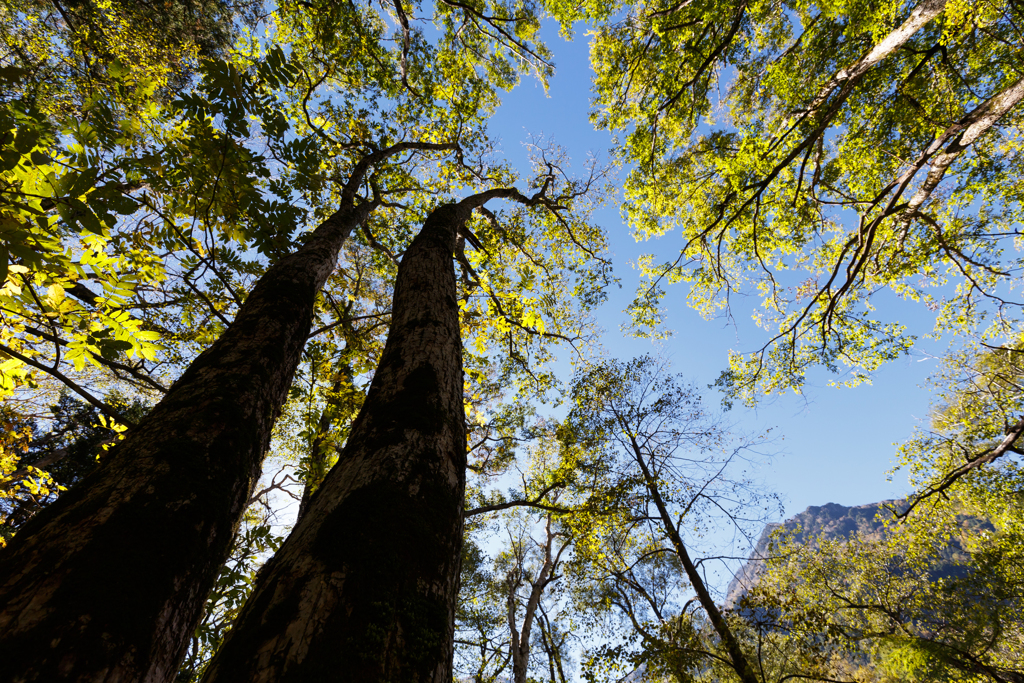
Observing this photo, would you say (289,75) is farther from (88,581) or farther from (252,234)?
(88,581)

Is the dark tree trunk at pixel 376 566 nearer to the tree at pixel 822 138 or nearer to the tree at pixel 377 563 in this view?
the tree at pixel 377 563

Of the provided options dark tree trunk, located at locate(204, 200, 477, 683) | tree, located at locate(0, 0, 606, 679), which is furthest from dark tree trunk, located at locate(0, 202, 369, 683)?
dark tree trunk, located at locate(204, 200, 477, 683)

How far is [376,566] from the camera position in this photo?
3.23 feet

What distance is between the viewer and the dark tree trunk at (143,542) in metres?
0.85

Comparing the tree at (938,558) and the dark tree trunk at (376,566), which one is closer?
the dark tree trunk at (376,566)

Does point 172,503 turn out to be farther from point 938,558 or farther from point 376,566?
point 938,558

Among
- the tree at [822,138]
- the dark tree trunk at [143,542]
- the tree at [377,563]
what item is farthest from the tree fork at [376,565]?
the tree at [822,138]

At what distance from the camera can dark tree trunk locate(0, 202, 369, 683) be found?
850mm

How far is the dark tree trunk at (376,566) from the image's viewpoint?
797 millimetres

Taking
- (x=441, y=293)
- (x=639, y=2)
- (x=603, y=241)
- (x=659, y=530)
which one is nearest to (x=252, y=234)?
(x=441, y=293)

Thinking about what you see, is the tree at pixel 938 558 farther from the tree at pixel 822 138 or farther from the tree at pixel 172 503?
the tree at pixel 172 503

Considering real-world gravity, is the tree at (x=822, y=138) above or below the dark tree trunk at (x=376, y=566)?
above

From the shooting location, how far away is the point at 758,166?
7082mm

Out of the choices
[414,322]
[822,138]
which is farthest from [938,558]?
[414,322]
